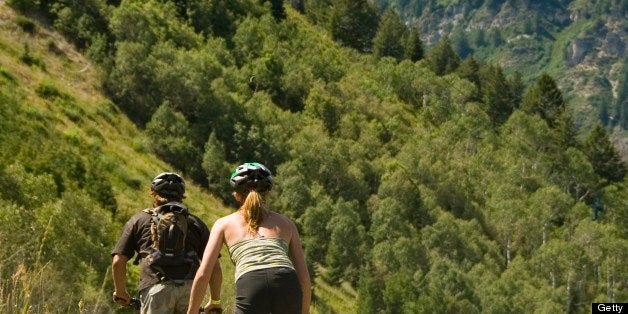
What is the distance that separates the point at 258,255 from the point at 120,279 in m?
1.62

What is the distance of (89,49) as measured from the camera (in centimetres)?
5138

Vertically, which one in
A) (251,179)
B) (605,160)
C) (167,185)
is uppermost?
(251,179)

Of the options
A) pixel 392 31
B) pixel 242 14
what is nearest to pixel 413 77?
pixel 392 31

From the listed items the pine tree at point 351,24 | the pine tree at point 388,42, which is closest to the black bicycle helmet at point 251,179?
the pine tree at point 351,24

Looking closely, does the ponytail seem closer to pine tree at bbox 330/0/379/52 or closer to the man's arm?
the man's arm

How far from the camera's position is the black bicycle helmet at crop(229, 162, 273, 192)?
5852 millimetres

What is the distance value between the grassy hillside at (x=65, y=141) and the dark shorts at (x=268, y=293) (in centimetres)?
1462

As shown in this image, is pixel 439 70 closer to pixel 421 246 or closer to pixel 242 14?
pixel 242 14

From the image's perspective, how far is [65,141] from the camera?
36.8 meters

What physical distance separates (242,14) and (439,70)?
38.1 meters

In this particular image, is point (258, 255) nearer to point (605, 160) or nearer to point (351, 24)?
point (351, 24)

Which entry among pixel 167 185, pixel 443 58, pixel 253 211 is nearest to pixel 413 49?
pixel 443 58

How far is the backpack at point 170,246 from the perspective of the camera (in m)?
6.27

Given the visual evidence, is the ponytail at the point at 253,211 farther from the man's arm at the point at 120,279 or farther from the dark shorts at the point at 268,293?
the man's arm at the point at 120,279
